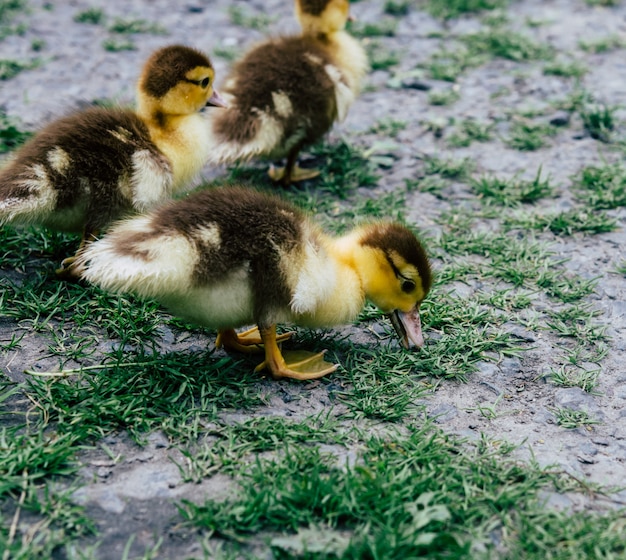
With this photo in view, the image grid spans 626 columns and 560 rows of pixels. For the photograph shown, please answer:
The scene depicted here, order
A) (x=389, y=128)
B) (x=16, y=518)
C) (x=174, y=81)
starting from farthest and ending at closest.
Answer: (x=389, y=128)
(x=174, y=81)
(x=16, y=518)

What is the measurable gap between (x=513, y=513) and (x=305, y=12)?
3.35 metres

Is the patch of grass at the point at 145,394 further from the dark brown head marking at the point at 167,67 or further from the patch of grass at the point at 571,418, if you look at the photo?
the dark brown head marking at the point at 167,67

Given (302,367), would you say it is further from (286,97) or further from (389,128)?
(389,128)

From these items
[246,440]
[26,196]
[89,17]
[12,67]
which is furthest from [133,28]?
[246,440]

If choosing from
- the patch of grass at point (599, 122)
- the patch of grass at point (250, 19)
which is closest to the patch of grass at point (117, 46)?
the patch of grass at point (250, 19)

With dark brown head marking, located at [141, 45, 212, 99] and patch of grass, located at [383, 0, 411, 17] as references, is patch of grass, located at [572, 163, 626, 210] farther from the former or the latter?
patch of grass, located at [383, 0, 411, 17]

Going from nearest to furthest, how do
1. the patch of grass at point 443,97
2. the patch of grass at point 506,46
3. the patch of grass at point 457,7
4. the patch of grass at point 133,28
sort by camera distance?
the patch of grass at point 443,97 < the patch of grass at point 506,46 < the patch of grass at point 133,28 < the patch of grass at point 457,7

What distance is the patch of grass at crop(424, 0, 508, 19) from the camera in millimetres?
6664

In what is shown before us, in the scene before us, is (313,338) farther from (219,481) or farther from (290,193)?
(290,193)

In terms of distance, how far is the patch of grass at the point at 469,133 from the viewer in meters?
4.86

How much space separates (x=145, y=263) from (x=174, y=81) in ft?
4.35

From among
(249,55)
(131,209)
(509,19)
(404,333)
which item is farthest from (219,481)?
(509,19)

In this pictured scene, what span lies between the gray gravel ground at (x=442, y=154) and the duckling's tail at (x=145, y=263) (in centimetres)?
50

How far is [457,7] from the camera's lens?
6711 mm
